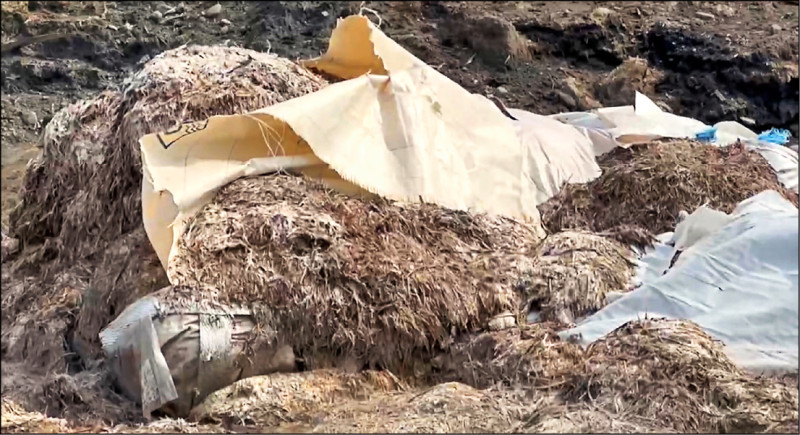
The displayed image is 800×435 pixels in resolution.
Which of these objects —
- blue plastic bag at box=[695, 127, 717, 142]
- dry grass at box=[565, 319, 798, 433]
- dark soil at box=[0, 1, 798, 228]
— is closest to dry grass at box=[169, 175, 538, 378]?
dry grass at box=[565, 319, 798, 433]

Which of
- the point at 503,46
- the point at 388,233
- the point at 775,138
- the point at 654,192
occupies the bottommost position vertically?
the point at 503,46

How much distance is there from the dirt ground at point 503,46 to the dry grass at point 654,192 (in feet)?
9.71

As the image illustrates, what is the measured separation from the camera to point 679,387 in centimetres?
342

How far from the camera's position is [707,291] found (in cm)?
416

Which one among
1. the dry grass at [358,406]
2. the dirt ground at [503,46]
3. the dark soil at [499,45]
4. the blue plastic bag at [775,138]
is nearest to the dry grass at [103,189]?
the dry grass at [358,406]

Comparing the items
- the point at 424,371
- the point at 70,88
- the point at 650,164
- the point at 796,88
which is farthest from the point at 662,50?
the point at 424,371

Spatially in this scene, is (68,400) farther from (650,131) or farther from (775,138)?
(775,138)

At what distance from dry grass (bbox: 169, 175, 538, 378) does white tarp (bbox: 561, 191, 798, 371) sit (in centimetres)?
46

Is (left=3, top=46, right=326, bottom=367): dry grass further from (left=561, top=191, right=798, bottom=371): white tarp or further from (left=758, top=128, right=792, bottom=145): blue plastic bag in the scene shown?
(left=758, top=128, right=792, bottom=145): blue plastic bag

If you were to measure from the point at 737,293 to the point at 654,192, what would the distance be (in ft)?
3.35

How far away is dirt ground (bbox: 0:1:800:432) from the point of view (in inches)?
328

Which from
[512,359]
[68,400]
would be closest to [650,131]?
[512,359]

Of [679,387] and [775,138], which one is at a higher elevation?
[679,387]

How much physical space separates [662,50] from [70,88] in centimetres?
487
